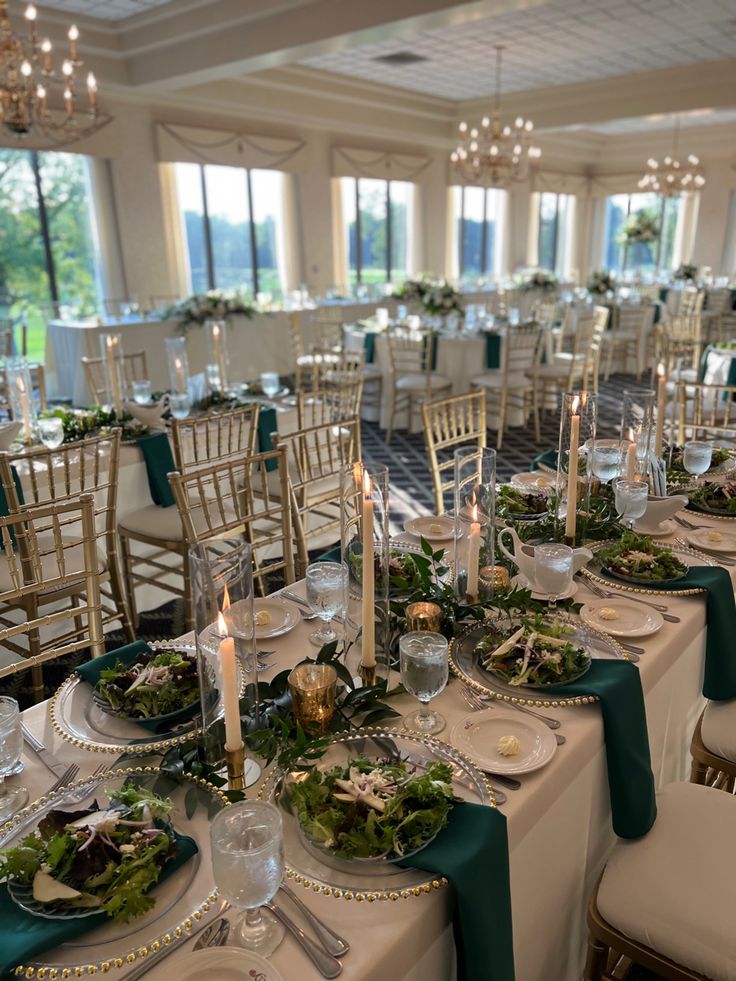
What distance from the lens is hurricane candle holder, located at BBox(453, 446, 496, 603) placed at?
5.20 feet

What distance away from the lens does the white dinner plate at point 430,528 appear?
218cm

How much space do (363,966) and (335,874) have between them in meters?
0.13

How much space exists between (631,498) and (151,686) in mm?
1348

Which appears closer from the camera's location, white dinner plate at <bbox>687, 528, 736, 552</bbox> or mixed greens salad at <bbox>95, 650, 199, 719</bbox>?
mixed greens salad at <bbox>95, 650, 199, 719</bbox>

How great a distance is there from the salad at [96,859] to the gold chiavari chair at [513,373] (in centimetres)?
560

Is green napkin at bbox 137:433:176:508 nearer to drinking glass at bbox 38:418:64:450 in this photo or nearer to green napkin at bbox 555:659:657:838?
drinking glass at bbox 38:418:64:450

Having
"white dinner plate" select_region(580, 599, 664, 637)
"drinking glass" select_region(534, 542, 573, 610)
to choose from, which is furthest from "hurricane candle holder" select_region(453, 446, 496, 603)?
"white dinner plate" select_region(580, 599, 664, 637)

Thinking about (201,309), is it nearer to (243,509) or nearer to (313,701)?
(243,509)

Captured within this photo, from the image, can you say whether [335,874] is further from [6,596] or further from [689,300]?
[689,300]

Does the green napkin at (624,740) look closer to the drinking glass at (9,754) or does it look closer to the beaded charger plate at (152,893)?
the beaded charger plate at (152,893)

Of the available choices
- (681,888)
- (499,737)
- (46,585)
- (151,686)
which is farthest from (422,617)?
(46,585)

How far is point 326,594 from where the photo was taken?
1.54 meters

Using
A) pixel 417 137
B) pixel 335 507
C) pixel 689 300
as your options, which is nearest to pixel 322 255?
pixel 417 137

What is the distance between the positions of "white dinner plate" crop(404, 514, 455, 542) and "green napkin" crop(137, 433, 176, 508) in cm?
149
